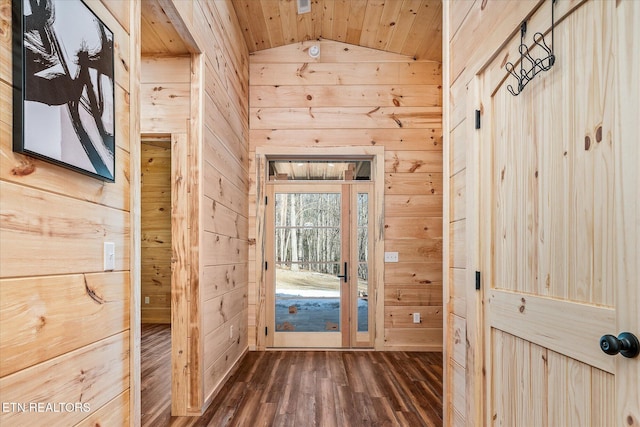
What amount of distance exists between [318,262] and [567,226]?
11.3 ft

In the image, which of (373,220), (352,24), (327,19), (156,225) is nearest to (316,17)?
(327,19)

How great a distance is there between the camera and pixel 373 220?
458 cm

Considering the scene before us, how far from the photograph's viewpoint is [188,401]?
2717 mm

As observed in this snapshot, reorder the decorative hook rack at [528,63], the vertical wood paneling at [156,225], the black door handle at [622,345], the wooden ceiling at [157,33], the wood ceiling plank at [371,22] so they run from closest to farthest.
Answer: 1. the black door handle at [622,345]
2. the decorative hook rack at [528,63]
3. the wooden ceiling at [157,33]
4. the wood ceiling plank at [371,22]
5. the vertical wood paneling at [156,225]

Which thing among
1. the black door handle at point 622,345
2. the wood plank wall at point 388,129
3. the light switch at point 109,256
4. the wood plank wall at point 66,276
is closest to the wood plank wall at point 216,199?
the wood plank wall at point 388,129

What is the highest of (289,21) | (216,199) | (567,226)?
(289,21)

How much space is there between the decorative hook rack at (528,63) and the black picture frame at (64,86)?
1.49 metres

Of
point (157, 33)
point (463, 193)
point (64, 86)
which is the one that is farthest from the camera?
point (157, 33)

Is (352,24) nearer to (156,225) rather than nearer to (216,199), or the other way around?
(216,199)

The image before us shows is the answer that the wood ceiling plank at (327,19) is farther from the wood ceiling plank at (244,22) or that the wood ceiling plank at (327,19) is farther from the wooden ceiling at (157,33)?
the wooden ceiling at (157,33)

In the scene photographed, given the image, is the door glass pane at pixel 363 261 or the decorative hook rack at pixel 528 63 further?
the door glass pane at pixel 363 261

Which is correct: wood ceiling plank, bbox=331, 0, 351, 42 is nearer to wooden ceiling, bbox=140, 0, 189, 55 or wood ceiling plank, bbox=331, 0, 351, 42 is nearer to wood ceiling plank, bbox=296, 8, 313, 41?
wood ceiling plank, bbox=296, 8, 313, 41

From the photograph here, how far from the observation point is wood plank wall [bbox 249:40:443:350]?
4.51m

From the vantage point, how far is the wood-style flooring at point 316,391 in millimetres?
2693
